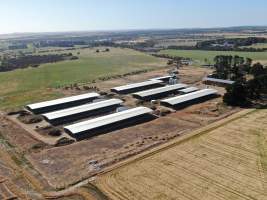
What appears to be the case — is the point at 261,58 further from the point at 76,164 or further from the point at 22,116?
the point at 76,164

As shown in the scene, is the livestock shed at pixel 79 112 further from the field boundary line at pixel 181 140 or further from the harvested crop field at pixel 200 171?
the harvested crop field at pixel 200 171

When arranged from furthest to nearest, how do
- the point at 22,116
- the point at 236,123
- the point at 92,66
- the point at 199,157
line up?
the point at 92,66 < the point at 22,116 < the point at 236,123 < the point at 199,157

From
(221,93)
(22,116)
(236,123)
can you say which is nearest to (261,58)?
(221,93)

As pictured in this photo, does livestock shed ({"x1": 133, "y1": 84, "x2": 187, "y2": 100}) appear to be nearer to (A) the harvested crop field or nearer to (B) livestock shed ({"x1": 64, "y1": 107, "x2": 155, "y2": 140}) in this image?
(B) livestock shed ({"x1": 64, "y1": 107, "x2": 155, "y2": 140})

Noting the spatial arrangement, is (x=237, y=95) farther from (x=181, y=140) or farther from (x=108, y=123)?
(x=108, y=123)

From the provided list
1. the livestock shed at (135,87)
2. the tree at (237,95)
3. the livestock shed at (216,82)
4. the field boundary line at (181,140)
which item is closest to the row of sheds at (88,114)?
the livestock shed at (135,87)

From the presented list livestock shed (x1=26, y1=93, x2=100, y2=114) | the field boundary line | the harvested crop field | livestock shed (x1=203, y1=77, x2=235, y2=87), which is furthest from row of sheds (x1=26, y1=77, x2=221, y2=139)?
the harvested crop field
